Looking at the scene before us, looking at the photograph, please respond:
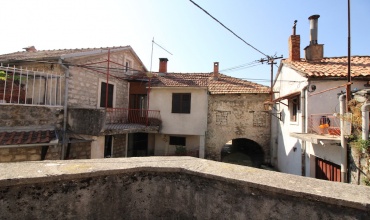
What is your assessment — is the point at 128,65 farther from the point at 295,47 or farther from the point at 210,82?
the point at 295,47

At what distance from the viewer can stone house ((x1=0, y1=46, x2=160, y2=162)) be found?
692 cm

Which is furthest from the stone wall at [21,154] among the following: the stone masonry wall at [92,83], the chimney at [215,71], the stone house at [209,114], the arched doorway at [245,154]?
the chimney at [215,71]

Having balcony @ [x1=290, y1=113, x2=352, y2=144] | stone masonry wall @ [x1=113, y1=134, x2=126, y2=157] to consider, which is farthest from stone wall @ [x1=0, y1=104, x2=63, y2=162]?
balcony @ [x1=290, y1=113, x2=352, y2=144]

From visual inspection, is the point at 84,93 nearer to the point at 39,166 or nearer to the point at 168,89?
the point at 168,89

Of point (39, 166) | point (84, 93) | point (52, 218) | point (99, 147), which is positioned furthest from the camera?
point (84, 93)

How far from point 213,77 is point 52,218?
54.0 feet

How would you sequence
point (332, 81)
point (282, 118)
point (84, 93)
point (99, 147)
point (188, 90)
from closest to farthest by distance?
1. point (332, 81)
2. point (99, 147)
3. point (84, 93)
4. point (282, 118)
5. point (188, 90)

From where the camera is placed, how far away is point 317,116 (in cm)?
837

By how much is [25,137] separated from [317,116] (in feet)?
35.3

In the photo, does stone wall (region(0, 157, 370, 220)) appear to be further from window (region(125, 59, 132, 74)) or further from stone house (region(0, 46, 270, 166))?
window (region(125, 59, 132, 74))

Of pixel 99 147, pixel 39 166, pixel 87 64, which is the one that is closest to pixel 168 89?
pixel 87 64

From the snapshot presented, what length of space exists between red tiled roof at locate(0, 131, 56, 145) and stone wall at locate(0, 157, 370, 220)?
5758mm

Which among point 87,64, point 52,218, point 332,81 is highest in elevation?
point 87,64

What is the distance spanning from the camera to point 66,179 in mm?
1721
